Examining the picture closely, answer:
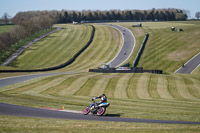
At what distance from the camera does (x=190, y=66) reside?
82625 mm

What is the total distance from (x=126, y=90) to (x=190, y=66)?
42530mm

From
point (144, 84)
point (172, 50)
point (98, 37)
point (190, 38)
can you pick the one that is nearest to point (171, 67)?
point (172, 50)

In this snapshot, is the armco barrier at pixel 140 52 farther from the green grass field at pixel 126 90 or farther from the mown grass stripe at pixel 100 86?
the mown grass stripe at pixel 100 86

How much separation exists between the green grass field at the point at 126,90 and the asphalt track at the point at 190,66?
1889 millimetres

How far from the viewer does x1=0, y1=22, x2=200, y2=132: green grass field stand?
68.5 ft

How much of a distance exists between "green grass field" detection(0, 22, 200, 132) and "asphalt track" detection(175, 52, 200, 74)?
1.89 meters

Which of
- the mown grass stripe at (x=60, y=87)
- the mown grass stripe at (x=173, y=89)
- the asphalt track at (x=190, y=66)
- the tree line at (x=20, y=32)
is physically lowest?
the asphalt track at (x=190, y=66)

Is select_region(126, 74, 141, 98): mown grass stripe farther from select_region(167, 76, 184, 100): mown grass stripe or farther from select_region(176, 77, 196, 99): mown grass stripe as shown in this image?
select_region(176, 77, 196, 99): mown grass stripe

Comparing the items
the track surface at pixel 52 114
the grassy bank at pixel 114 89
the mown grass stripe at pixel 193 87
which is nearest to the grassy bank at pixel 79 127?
the track surface at pixel 52 114

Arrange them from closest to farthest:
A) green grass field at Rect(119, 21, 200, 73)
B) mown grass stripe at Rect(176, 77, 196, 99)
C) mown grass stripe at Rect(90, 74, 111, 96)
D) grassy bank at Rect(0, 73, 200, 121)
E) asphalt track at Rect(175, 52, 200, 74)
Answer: grassy bank at Rect(0, 73, 200, 121)
mown grass stripe at Rect(176, 77, 196, 99)
mown grass stripe at Rect(90, 74, 111, 96)
asphalt track at Rect(175, 52, 200, 74)
green grass field at Rect(119, 21, 200, 73)

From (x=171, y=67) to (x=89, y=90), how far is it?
45.1m

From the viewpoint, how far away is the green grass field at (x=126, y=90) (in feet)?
68.5

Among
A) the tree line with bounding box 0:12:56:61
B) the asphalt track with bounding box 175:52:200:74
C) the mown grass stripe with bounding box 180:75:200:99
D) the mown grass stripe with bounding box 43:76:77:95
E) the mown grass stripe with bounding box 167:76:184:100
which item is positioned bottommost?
the asphalt track with bounding box 175:52:200:74

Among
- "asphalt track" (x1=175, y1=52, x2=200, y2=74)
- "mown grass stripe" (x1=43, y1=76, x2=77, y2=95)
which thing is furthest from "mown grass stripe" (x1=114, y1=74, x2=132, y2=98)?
"asphalt track" (x1=175, y1=52, x2=200, y2=74)
